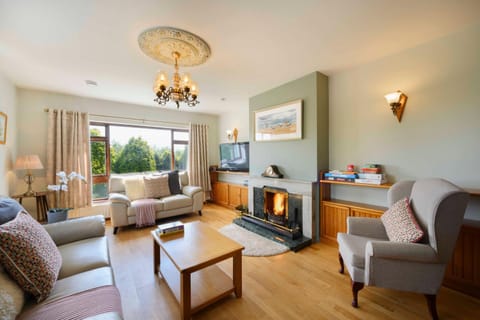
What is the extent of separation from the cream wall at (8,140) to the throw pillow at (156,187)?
1.83m

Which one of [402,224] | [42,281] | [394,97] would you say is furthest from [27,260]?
[394,97]

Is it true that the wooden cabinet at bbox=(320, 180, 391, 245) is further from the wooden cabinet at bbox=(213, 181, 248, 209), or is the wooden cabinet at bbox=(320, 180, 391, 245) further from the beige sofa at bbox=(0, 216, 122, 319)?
the beige sofa at bbox=(0, 216, 122, 319)

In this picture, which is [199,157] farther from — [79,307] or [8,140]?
[79,307]

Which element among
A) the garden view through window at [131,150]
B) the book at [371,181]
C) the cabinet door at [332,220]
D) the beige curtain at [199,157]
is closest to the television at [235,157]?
the beige curtain at [199,157]

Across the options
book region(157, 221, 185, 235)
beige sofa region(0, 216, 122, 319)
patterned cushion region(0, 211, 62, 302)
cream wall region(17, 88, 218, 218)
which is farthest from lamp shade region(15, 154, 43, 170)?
book region(157, 221, 185, 235)

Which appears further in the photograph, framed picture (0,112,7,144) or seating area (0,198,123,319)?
framed picture (0,112,7,144)

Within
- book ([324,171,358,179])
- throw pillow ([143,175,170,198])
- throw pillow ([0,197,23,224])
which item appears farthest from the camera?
throw pillow ([143,175,170,198])

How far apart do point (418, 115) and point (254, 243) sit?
2537 mm

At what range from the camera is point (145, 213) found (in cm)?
326

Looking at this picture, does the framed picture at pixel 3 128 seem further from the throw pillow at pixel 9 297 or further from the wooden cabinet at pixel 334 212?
the wooden cabinet at pixel 334 212

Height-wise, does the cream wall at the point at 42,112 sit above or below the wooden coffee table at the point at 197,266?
above

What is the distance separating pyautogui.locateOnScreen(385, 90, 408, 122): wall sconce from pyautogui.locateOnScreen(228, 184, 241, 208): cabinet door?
303 cm

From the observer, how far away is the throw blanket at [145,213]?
3207 millimetres

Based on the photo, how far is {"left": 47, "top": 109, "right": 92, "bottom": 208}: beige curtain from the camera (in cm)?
329
